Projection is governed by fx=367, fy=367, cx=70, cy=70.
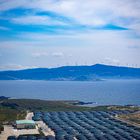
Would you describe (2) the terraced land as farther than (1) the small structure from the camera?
No

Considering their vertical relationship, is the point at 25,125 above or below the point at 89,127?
above

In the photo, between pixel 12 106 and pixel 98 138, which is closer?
pixel 98 138

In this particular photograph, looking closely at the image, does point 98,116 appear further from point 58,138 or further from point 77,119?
point 58,138

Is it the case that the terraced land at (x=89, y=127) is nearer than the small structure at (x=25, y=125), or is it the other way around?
the terraced land at (x=89, y=127)

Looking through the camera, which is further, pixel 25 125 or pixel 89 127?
pixel 25 125

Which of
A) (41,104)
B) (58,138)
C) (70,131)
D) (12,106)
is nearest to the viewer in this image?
(58,138)

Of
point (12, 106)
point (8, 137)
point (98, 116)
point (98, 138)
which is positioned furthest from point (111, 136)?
point (12, 106)

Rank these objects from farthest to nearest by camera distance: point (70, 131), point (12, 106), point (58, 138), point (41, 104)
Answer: point (41, 104)
point (12, 106)
point (70, 131)
point (58, 138)

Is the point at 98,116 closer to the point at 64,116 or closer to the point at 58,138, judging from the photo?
the point at 64,116
